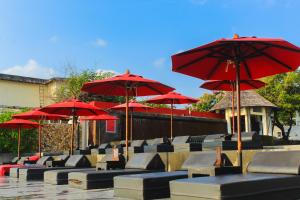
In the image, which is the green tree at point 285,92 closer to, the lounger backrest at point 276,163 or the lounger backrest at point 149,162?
the lounger backrest at point 149,162

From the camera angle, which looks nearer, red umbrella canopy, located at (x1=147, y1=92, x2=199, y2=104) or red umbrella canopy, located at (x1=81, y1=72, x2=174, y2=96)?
red umbrella canopy, located at (x1=81, y1=72, x2=174, y2=96)

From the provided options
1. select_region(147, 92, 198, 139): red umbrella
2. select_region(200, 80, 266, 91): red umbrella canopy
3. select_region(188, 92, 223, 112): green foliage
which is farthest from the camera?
select_region(188, 92, 223, 112): green foliage

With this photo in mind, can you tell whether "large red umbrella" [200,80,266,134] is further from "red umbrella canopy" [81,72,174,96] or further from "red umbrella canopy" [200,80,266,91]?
"red umbrella canopy" [81,72,174,96]

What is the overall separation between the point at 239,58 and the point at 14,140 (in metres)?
17.1

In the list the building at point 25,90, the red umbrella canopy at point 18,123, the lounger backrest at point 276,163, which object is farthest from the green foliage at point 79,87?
the lounger backrest at point 276,163

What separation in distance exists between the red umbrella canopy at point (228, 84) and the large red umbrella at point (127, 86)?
190 cm

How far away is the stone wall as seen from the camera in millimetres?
19719

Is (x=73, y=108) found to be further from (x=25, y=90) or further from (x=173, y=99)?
(x=25, y=90)

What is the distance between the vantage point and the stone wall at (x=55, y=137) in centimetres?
1972

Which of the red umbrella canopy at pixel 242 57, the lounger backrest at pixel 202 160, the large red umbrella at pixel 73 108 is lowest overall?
the lounger backrest at pixel 202 160

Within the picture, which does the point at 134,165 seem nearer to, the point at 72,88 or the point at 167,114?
the point at 167,114

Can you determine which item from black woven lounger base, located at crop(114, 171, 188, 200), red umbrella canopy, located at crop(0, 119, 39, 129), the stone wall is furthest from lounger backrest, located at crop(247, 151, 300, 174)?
the stone wall

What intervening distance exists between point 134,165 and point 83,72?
73.7 feet

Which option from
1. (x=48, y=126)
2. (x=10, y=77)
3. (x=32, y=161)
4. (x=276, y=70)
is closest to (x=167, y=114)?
(x=48, y=126)
